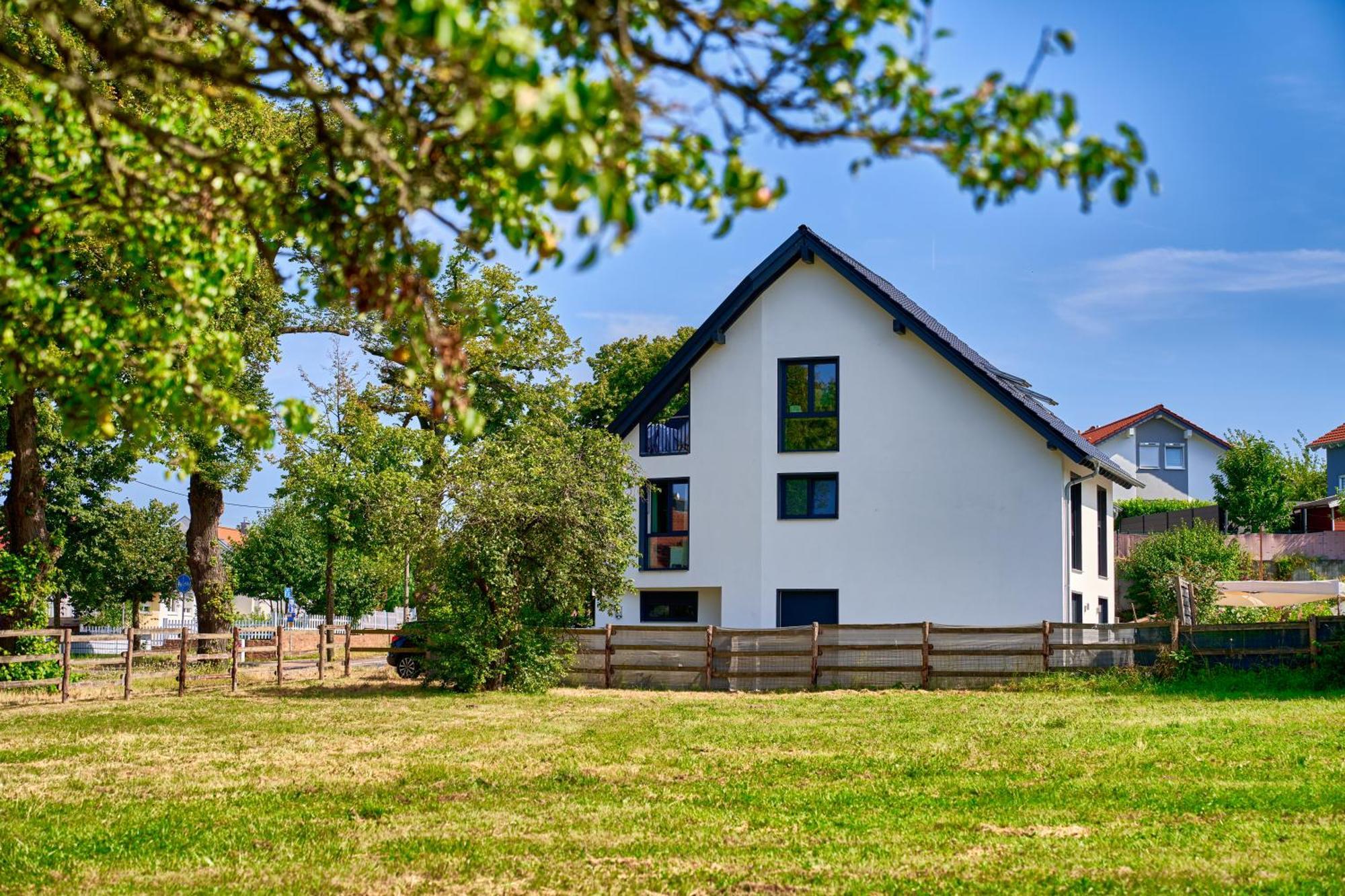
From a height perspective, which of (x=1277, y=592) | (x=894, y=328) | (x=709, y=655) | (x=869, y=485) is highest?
(x=894, y=328)

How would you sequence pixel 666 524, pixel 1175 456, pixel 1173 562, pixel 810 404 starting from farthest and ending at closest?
pixel 1175 456
pixel 1173 562
pixel 666 524
pixel 810 404

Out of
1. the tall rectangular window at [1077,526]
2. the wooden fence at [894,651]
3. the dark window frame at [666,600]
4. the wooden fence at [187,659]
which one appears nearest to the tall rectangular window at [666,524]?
the dark window frame at [666,600]

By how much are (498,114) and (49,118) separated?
14.7 ft

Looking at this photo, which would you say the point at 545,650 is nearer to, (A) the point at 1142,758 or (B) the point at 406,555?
(B) the point at 406,555

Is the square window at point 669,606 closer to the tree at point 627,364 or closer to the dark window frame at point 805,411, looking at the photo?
the dark window frame at point 805,411

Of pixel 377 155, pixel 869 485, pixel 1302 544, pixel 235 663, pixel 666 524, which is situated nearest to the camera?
pixel 377 155

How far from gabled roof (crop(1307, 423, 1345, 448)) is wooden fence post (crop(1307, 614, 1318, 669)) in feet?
156

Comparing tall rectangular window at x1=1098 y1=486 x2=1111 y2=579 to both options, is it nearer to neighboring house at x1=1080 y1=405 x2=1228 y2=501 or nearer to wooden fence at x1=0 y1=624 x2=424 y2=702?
wooden fence at x1=0 y1=624 x2=424 y2=702

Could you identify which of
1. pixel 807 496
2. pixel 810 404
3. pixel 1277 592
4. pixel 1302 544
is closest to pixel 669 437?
pixel 810 404

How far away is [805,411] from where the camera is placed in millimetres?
31594

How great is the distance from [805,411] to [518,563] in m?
9.25

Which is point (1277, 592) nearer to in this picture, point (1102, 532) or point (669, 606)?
point (1102, 532)

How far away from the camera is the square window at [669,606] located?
32.6 m

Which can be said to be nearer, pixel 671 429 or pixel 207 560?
pixel 671 429
